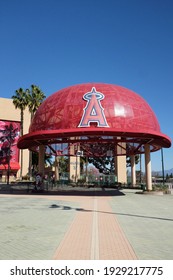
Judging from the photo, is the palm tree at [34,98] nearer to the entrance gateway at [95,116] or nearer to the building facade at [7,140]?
the building facade at [7,140]

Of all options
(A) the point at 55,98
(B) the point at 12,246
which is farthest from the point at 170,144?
(B) the point at 12,246

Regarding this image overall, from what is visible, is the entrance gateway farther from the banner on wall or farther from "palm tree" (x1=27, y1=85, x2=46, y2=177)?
the banner on wall

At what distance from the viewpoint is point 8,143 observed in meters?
66.7

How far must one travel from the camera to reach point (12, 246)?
823 cm

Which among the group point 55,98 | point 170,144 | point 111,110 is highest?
point 55,98

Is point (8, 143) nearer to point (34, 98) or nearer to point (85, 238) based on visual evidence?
point (34, 98)

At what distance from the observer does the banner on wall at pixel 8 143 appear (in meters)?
66.1

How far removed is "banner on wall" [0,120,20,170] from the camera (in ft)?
217

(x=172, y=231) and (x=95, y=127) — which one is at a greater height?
(x=95, y=127)

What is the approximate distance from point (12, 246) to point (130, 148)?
125 ft

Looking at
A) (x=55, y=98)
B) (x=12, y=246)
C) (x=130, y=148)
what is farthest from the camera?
(x=130, y=148)

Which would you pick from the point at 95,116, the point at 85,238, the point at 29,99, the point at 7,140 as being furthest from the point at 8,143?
the point at 85,238

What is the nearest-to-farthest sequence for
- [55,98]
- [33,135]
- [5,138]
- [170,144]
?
1. [33,135]
2. [55,98]
3. [170,144]
4. [5,138]
